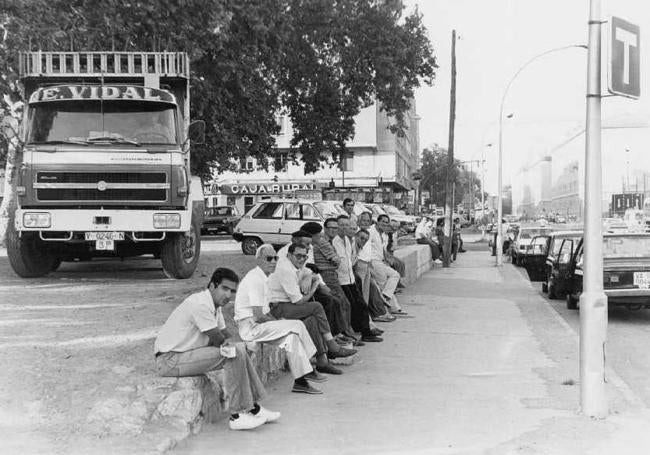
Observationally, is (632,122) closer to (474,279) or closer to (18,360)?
(474,279)

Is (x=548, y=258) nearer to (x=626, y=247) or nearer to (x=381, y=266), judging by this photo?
(x=626, y=247)

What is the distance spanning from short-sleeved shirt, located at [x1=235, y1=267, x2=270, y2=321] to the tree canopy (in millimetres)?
9210

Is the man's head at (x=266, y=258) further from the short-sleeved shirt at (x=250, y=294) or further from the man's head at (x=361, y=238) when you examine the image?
the man's head at (x=361, y=238)

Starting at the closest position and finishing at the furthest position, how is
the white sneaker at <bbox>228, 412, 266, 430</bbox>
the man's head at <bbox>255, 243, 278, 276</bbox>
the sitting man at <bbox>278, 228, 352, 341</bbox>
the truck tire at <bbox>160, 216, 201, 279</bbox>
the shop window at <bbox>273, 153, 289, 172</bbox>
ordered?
the white sneaker at <bbox>228, 412, 266, 430</bbox>, the man's head at <bbox>255, 243, 278, 276</bbox>, the sitting man at <bbox>278, 228, 352, 341</bbox>, the truck tire at <bbox>160, 216, 201, 279</bbox>, the shop window at <bbox>273, 153, 289, 172</bbox>

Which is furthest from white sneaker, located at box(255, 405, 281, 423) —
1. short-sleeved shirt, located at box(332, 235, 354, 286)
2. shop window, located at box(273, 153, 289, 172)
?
shop window, located at box(273, 153, 289, 172)

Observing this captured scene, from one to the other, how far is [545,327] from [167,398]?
8.17 metres

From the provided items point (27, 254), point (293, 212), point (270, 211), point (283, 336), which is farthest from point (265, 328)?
point (270, 211)

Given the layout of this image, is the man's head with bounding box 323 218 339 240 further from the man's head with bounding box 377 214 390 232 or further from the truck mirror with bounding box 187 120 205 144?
the truck mirror with bounding box 187 120 205 144

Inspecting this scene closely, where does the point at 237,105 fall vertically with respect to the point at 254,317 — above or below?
above

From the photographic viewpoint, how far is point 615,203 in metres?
86.1

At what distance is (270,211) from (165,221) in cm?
1348

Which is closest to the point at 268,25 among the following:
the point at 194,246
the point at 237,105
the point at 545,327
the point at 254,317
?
the point at 237,105

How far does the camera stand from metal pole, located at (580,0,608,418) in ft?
22.0

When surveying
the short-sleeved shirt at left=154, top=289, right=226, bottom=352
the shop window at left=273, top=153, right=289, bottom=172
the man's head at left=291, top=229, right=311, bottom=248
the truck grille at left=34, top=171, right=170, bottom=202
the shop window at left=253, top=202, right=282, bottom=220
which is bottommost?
the short-sleeved shirt at left=154, top=289, right=226, bottom=352
